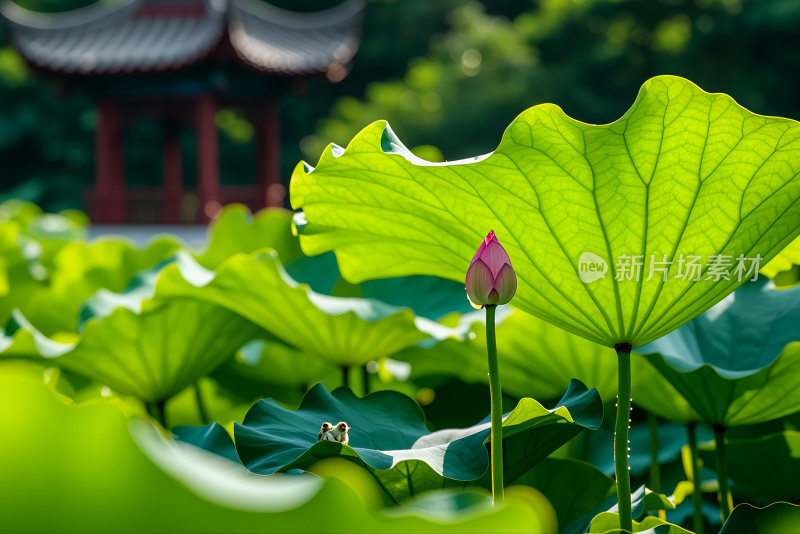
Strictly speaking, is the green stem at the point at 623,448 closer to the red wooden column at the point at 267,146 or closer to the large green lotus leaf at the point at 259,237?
the large green lotus leaf at the point at 259,237

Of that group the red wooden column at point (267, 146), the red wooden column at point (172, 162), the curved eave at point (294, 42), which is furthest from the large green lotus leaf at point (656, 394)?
the red wooden column at point (172, 162)

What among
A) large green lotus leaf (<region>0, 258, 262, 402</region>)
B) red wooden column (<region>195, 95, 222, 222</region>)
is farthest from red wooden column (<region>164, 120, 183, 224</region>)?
large green lotus leaf (<region>0, 258, 262, 402</region>)

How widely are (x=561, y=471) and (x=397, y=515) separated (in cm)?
34

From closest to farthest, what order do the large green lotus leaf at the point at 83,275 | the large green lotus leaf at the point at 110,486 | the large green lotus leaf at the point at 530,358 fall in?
the large green lotus leaf at the point at 110,486 < the large green lotus leaf at the point at 530,358 < the large green lotus leaf at the point at 83,275

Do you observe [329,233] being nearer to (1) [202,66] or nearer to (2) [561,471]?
(2) [561,471]

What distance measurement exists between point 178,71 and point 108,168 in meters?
1.40

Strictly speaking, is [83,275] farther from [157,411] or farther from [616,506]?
[616,506]

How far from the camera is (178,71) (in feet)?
28.9

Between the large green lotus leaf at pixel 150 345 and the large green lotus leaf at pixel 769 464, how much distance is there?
405mm

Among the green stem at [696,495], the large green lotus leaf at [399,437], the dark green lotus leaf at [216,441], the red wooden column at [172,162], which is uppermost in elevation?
the large green lotus leaf at [399,437]

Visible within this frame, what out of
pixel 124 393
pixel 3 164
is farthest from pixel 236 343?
pixel 3 164

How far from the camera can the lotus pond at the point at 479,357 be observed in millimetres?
222

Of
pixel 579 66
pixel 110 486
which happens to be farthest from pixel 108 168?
pixel 110 486

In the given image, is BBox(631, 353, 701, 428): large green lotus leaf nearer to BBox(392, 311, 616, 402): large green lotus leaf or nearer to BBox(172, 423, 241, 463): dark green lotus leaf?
BBox(392, 311, 616, 402): large green lotus leaf
